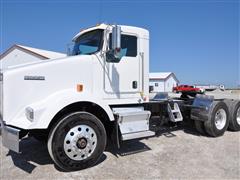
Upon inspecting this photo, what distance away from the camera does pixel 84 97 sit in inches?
159

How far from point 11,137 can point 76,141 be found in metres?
1.07

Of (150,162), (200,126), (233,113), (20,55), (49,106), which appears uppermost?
(20,55)

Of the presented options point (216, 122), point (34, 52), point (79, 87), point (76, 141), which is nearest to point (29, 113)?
point (76, 141)

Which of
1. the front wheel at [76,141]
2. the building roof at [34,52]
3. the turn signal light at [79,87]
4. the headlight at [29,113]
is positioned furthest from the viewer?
the building roof at [34,52]

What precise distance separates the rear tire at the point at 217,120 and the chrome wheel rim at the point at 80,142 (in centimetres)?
366

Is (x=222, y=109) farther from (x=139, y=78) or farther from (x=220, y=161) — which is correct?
(x=139, y=78)

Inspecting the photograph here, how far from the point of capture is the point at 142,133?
466cm

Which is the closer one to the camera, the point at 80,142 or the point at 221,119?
the point at 80,142

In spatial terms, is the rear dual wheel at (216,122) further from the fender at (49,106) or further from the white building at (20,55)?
the white building at (20,55)

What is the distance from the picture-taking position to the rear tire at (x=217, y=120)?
239 inches

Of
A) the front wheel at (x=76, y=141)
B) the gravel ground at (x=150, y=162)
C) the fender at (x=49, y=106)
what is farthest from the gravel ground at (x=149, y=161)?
the fender at (x=49, y=106)

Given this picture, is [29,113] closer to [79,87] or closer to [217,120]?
[79,87]

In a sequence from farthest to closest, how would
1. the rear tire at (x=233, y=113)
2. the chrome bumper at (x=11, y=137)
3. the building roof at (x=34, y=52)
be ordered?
the building roof at (x=34, y=52) → the rear tire at (x=233, y=113) → the chrome bumper at (x=11, y=137)

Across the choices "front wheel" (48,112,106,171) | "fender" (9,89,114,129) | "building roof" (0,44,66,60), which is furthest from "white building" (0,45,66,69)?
"front wheel" (48,112,106,171)
